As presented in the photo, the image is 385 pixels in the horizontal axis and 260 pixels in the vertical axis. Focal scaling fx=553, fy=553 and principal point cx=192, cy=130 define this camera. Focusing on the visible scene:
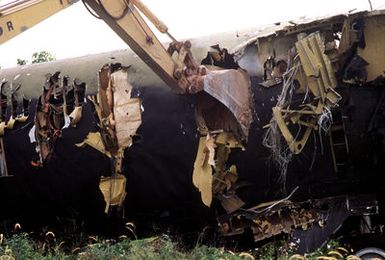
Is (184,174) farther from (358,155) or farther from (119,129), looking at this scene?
(358,155)

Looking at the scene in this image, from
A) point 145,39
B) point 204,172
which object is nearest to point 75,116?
point 145,39

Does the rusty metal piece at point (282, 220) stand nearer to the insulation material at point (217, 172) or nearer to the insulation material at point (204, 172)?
the insulation material at point (217, 172)

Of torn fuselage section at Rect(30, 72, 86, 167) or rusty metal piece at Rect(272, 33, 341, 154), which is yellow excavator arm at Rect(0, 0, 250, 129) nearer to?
rusty metal piece at Rect(272, 33, 341, 154)

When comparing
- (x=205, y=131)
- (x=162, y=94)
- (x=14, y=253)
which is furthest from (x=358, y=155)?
(x=14, y=253)

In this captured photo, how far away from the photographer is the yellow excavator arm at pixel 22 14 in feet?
21.2

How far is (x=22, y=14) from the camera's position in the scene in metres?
6.56

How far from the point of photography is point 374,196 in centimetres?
697

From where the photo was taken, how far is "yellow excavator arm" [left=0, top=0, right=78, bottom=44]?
6.48 meters

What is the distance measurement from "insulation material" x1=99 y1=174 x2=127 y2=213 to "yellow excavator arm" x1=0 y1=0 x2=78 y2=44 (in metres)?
2.43

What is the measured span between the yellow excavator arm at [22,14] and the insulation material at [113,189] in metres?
2.43

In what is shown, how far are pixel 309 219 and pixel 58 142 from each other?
3824mm

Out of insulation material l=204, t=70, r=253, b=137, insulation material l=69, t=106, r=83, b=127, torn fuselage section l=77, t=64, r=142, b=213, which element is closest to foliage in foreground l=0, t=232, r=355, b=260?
torn fuselage section l=77, t=64, r=142, b=213

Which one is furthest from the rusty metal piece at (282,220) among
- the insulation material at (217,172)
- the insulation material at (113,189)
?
the insulation material at (113,189)

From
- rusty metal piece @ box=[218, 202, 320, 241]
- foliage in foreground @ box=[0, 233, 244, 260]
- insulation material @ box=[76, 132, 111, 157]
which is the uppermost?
insulation material @ box=[76, 132, 111, 157]
